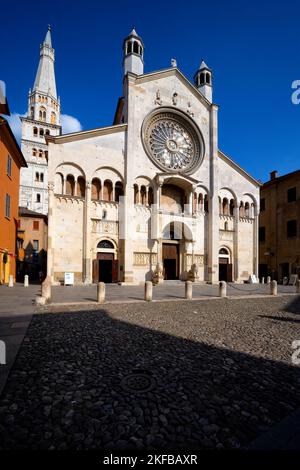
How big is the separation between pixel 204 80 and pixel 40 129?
39332 millimetres

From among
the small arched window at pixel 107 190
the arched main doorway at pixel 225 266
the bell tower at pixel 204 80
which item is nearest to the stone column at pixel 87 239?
the small arched window at pixel 107 190

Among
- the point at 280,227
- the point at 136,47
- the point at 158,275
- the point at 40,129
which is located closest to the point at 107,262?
the point at 158,275

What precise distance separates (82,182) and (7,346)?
19.2 metres

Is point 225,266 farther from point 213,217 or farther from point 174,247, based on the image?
point 174,247

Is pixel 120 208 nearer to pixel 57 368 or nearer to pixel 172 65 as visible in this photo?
pixel 172 65

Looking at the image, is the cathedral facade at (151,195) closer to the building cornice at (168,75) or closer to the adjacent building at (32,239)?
the building cornice at (168,75)

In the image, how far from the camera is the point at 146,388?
145 inches

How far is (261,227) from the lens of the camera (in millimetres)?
34969

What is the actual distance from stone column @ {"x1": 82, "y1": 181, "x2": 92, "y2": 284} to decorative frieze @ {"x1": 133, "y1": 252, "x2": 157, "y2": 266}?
4.38 m

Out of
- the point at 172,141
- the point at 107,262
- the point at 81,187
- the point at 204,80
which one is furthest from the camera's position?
the point at 204,80

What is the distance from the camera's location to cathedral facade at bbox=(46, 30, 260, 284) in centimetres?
2212

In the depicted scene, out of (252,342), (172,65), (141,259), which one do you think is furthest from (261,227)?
(252,342)

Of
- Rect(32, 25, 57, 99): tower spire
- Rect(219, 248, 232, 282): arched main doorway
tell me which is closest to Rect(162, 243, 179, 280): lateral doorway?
Rect(219, 248, 232, 282): arched main doorway

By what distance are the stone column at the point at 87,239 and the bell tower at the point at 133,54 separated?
1457 centimetres
